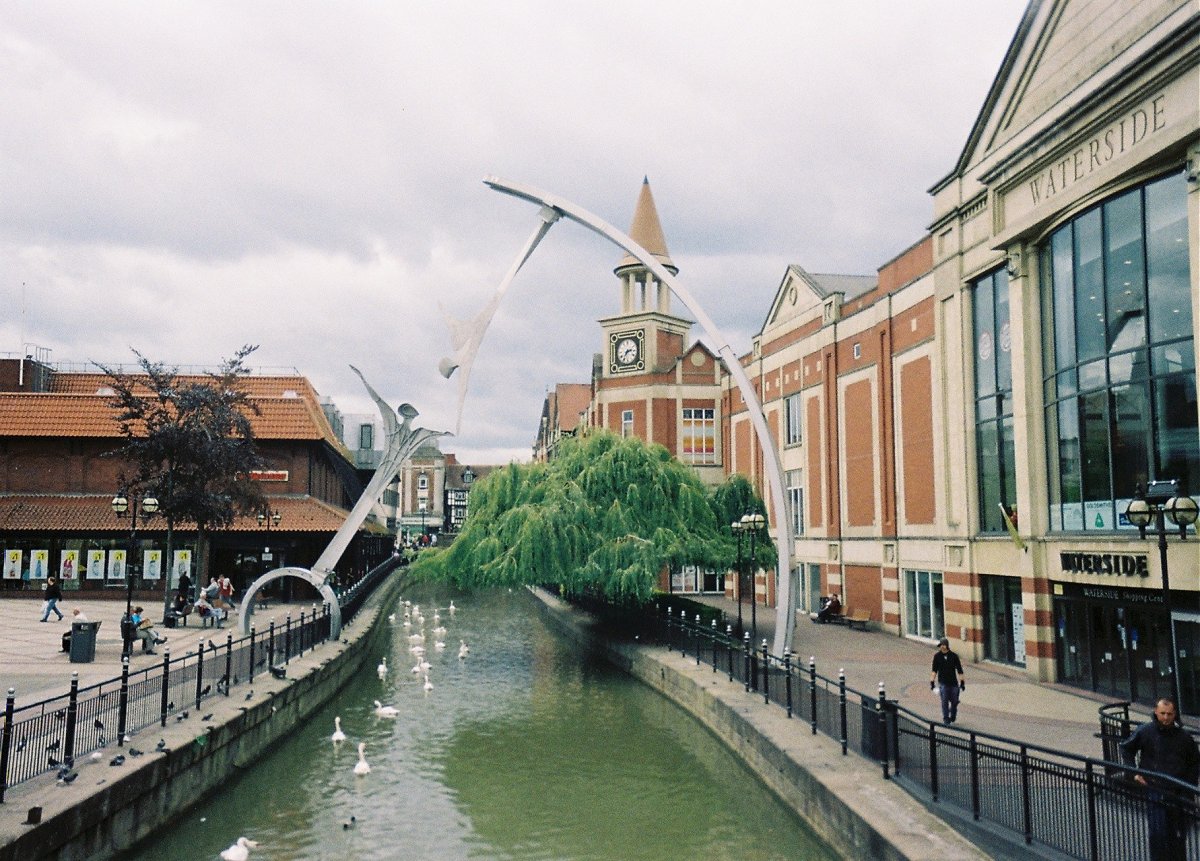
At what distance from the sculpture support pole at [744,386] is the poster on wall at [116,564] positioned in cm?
2618

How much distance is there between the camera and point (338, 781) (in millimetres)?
16297

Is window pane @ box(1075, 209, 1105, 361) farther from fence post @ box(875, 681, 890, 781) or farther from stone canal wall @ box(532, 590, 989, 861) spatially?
fence post @ box(875, 681, 890, 781)

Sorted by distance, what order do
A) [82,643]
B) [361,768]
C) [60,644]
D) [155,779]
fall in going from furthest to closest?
[60,644]
[82,643]
[361,768]
[155,779]

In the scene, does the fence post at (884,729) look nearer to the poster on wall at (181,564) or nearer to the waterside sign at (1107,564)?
the waterside sign at (1107,564)

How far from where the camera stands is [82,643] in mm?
21250

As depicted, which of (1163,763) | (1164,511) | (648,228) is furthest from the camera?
(648,228)

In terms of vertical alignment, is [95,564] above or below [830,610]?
above

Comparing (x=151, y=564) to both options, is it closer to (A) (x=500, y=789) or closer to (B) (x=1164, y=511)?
(A) (x=500, y=789)

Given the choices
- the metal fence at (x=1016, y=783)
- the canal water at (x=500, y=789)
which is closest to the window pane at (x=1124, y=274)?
the metal fence at (x=1016, y=783)

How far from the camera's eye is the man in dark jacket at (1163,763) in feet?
25.8

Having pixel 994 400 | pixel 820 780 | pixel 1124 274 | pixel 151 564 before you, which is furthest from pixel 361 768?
pixel 151 564

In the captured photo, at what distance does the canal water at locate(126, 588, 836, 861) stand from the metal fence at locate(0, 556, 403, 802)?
148 centimetres

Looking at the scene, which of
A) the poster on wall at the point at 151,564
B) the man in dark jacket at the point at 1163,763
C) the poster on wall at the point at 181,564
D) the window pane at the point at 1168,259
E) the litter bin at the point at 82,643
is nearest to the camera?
the man in dark jacket at the point at 1163,763

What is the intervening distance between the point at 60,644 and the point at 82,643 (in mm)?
4273
